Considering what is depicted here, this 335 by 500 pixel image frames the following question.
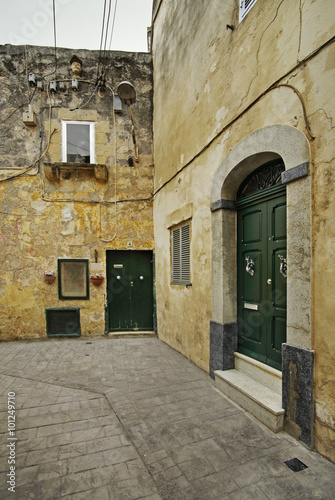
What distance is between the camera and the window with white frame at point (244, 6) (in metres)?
3.13

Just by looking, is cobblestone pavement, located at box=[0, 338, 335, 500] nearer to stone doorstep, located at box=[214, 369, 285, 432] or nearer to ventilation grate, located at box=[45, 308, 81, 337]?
stone doorstep, located at box=[214, 369, 285, 432]

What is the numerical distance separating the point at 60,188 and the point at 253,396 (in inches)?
234

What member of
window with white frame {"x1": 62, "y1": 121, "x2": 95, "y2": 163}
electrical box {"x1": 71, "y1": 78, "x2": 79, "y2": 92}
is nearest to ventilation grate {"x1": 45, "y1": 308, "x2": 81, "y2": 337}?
window with white frame {"x1": 62, "y1": 121, "x2": 95, "y2": 163}

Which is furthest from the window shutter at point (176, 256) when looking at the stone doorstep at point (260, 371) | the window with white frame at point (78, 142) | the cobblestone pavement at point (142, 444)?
the window with white frame at point (78, 142)

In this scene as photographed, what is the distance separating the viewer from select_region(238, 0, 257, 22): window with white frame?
10.3 feet

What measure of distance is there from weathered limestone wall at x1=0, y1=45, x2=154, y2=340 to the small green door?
21cm

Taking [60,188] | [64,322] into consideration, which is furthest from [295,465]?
[60,188]

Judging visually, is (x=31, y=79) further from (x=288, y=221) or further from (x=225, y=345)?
(x=225, y=345)

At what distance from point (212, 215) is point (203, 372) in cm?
243

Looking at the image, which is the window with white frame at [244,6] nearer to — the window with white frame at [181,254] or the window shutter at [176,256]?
the window with white frame at [181,254]

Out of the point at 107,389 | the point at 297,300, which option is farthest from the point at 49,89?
the point at 297,300

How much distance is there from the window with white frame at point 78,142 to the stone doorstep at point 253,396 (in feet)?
18.8

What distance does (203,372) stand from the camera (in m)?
4.08

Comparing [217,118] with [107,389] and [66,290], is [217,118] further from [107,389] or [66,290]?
[66,290]
